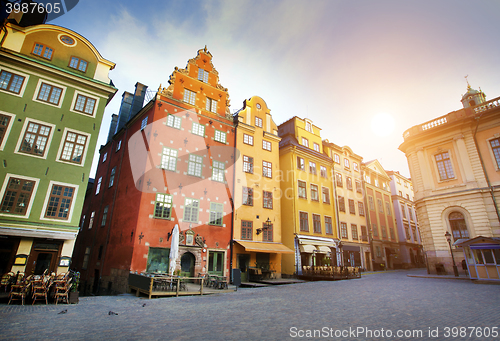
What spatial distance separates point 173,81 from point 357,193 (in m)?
28.3

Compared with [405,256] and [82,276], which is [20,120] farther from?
[405,256]

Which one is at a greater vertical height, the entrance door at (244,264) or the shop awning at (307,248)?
the shop awning at (307,248)

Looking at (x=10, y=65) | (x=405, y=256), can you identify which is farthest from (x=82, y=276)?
(x=405, y=256)

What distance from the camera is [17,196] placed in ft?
→ 47.6

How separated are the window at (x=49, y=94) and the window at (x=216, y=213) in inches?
504

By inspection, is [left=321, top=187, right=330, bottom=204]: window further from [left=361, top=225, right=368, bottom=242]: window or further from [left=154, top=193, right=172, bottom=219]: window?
[left=154, top=193, right=172, bottom=219]: window

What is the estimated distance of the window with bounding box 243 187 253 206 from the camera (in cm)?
2412

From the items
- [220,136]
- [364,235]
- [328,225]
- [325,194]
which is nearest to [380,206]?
[364,235]

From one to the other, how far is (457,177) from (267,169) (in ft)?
60.9

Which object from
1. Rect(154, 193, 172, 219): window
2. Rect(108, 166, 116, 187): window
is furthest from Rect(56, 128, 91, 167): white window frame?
Rect(108, 166, 116, 187): window

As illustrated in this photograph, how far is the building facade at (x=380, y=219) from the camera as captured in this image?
1454 inches

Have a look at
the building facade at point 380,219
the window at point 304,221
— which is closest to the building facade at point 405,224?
the building facade at point 380,219

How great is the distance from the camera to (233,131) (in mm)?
25078

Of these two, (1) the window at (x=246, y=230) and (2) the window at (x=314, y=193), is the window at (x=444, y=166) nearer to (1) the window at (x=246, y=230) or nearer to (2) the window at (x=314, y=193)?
(2) the window at (x=314, y=193)
